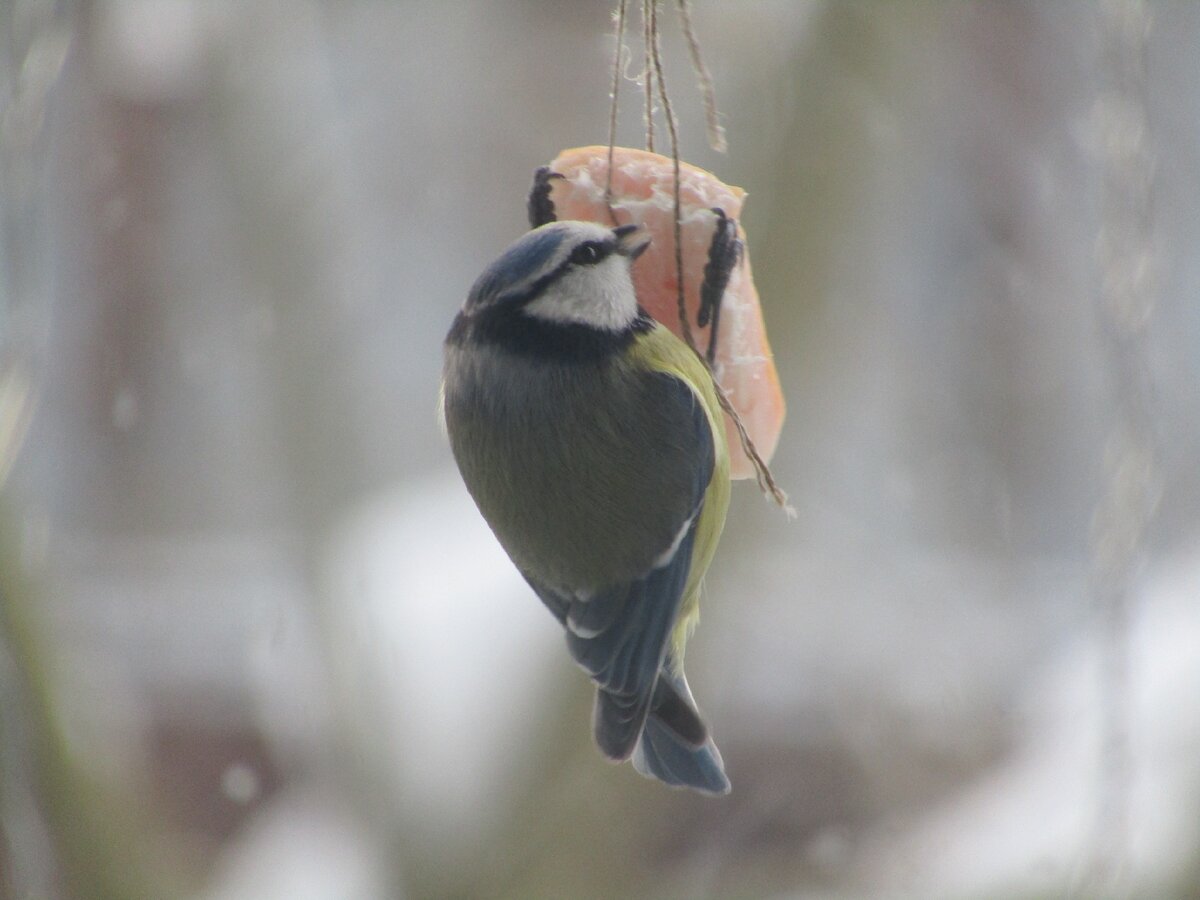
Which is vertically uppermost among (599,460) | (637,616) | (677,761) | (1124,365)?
(1124,365)

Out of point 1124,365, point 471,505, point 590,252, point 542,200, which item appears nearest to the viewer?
point 590,252

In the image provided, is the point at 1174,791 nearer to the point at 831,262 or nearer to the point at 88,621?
the point at 831,262

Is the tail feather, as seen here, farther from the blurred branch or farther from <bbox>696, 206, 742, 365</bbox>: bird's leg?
the blurred branch

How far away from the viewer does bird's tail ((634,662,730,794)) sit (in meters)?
1.01

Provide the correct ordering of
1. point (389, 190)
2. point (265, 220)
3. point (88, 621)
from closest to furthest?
1. point (265, 220)
2. point (88, 621)
3. point (389, 190)

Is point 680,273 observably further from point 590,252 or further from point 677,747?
point 677,747

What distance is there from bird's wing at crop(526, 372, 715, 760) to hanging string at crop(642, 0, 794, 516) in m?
0.04

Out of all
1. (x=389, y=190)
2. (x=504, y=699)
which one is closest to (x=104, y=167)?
(x=389, y=190)

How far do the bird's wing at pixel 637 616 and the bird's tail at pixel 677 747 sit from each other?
0.17ft

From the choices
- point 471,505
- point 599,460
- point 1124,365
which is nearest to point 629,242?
point 599,460

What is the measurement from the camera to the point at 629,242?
3.20 feet

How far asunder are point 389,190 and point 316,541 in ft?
4.76

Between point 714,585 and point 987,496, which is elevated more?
point 987,496

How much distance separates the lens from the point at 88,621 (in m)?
2.90
